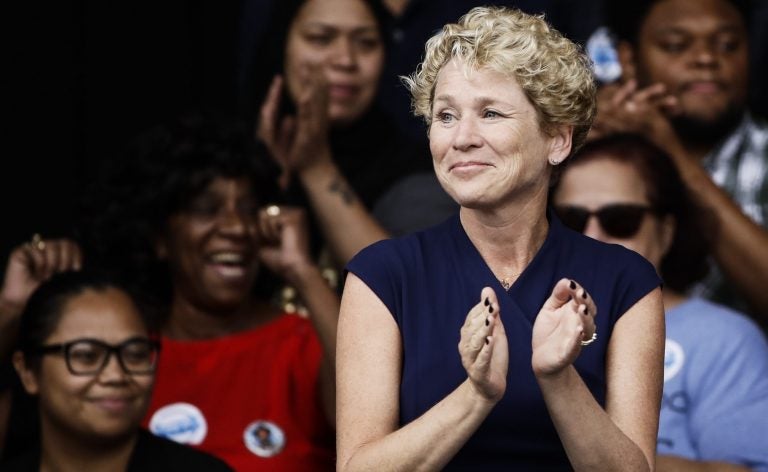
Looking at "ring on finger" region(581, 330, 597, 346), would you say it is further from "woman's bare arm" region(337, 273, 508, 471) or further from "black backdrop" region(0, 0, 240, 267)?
"black backdrop" region(0, 0, 240, 267)

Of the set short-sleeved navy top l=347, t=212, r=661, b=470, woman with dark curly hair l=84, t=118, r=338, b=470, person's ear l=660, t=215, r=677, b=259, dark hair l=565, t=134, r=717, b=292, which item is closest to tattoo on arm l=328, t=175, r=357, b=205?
woman with dark curly hair l=84, t=118, r=338, b=470

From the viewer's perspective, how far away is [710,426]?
3479 millimetres

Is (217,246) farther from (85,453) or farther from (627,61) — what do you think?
(627,61)

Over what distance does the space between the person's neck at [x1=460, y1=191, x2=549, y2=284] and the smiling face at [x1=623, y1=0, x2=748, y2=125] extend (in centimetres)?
215

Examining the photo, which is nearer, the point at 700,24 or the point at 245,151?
the point at 245,151

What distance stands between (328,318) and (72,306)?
0.65 m

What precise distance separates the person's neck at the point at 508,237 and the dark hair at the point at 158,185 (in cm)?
182

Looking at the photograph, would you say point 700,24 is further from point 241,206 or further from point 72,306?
point 72,306

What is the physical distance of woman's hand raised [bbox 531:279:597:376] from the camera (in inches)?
86.3

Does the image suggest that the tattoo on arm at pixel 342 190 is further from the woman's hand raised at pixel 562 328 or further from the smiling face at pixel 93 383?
the woman's hand raised at pixel 562 328

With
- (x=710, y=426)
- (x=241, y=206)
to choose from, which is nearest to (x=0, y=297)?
(x=241, y=206)

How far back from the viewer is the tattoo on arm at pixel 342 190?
4129 mm

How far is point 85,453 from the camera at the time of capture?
3639mm

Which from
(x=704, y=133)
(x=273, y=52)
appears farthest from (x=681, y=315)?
(x=273, y=52)
